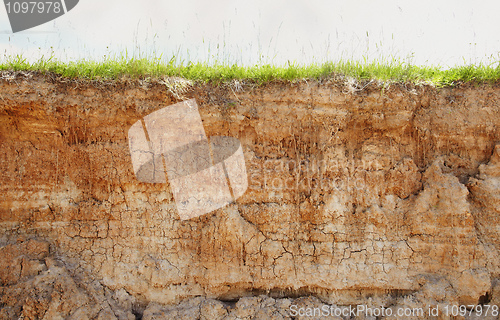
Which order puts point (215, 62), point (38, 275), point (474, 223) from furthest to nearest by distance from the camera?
1. point (215, 62)
2. point (474, 223)
3. point (38, 275)

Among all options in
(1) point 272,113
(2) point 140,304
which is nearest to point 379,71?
(1) point 272,113

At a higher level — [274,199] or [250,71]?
[250,71]

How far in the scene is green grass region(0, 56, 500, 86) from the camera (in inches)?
169

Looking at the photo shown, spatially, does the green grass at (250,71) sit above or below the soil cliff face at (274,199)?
above

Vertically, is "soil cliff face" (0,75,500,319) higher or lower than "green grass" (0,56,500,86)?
lower

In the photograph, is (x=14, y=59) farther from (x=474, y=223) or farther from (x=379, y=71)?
(x=474, y=223)

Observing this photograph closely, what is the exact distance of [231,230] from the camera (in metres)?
4.15

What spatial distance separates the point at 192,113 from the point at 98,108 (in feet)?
3.78

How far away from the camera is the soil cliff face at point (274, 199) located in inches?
162

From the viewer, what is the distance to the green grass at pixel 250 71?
430cm

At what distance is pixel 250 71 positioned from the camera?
14.7 ft

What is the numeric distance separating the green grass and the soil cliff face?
0.48 ft

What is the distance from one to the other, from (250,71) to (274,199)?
1.66 metres

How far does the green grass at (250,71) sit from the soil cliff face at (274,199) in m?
0.15
